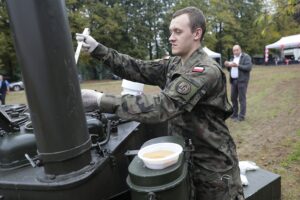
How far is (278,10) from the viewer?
3.24m

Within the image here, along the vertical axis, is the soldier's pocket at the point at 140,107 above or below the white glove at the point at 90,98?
below

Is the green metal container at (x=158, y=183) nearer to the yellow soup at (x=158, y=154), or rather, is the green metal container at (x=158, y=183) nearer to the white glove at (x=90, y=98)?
the yellow soup at (x=158, y=154)

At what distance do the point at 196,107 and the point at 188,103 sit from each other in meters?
0.24

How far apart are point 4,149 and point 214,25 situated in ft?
145

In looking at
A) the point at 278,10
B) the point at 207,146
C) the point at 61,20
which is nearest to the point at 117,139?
the point at 207,146

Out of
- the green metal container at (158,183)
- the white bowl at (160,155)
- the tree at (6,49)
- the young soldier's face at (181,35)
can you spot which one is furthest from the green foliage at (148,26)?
the green metal container at (158,183)

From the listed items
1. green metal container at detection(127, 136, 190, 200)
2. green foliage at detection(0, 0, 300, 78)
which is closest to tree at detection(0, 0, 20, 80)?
green foliage at detection(0, 0, 300, 78)

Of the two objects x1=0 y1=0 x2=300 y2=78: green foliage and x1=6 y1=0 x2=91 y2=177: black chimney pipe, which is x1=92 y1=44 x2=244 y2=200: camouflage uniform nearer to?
x1=6 y1=0 x2=91 y2=177: black chimney pipe

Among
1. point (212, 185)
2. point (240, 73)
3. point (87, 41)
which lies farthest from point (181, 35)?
point (240, 73)

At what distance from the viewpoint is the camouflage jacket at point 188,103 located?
6.18 feet

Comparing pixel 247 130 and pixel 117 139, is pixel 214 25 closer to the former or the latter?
pixel 247 130

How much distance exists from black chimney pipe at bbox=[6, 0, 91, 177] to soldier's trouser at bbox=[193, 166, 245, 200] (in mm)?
Result: 852

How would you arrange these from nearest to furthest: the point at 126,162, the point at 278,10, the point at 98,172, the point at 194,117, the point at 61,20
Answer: the point at 61,20
the point at 98,172
the point at 194,117
the point at 126,162
the point at 278,10

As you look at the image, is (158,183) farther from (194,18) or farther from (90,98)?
(194,18)
